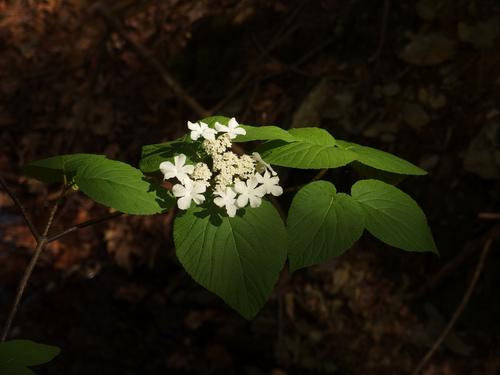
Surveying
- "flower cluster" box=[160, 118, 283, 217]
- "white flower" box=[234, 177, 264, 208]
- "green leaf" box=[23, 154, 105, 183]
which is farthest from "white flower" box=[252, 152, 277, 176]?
"green leaf" box=[23, 154, 105, 183]

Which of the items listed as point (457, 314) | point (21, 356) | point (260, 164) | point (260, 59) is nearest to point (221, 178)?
point (260, 164)

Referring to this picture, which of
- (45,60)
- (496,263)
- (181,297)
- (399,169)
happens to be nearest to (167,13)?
(45,60)

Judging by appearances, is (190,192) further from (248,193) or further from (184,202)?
(248,193)

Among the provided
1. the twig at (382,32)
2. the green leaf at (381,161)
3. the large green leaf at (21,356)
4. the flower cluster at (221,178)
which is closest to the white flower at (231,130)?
the flower cluster at (221,178)

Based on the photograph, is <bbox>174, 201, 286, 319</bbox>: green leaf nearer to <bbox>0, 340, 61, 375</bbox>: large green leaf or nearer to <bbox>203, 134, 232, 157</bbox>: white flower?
<bbox>203, 134, 232, 157</bbox>: white flower

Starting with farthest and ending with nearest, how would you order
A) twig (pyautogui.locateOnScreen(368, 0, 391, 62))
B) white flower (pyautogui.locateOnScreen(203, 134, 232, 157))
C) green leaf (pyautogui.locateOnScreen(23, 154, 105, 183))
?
1. twig (pyautogui.locateOnScreen(368, 0, 391, 62))
2. green leaf (pyautogui.locateOnScreen(23, 154, 105, 183))
3. white flower (pyautogui.locateOnScreen(203, 134, 232, 157))

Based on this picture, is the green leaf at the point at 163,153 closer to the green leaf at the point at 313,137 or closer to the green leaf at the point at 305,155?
the green leaf at the point at 305,155

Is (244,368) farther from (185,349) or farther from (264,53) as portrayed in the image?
(264,53)
